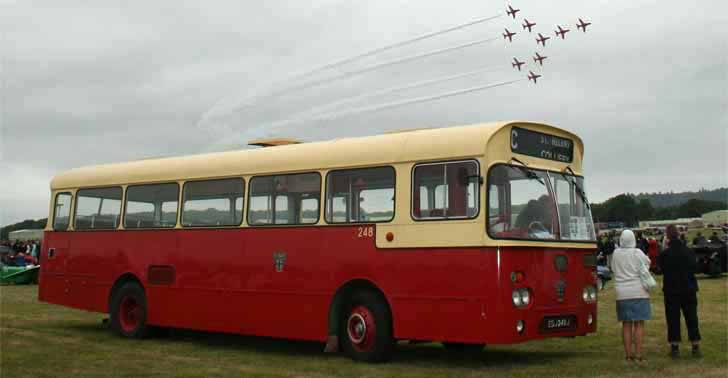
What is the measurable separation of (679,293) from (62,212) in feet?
39.2

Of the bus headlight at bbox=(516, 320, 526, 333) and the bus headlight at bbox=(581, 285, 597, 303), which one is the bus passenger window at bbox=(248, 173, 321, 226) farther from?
the bus headlight at bbox=(581, 285, 597, 303)

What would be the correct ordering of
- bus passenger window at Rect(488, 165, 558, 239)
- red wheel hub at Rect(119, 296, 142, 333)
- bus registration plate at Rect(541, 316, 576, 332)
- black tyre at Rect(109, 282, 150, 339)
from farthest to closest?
1. red wheel hub at Rect(119, 296, 142, 333)
2. black tyre at Rect(109, 282, 150, 339)
3. bus registration plate at Rect(541, 316, 576, 332)
4. bus passenger window at Rect(488, 165, 558, 239)

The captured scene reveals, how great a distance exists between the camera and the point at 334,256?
13.1 metres

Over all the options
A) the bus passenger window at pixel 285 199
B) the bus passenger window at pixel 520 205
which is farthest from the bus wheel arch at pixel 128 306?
the bus passenger window at pixel 520 205

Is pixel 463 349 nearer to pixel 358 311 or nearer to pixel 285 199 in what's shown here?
pixel 358 311

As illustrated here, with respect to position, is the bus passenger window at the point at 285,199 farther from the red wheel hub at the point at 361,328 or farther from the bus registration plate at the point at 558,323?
the bus registration plate at the point at 558,323

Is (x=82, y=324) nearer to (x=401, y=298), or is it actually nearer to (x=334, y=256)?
(x=334, y=256)

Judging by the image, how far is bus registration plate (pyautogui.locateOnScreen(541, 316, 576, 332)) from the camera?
11742 mm

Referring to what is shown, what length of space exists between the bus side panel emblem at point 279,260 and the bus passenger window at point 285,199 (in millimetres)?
482

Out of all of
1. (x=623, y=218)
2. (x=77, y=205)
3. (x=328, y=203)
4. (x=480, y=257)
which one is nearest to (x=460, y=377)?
(x=480, y=257)

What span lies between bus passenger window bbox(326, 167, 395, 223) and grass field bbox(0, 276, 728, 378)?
202cm

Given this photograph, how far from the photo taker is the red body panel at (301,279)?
37.4 feet

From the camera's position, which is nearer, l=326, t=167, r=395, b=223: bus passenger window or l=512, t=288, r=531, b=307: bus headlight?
l=512, t=288, r=531, b=307: bus headlight

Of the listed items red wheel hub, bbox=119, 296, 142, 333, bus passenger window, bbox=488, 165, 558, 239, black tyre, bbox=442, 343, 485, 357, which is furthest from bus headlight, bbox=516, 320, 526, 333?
red wheel hub, bbox=119, 296, 142, 333
